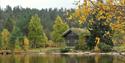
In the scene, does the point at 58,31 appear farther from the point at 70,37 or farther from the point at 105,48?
the point at 105,48

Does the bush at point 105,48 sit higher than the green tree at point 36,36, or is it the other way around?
the green tree at point 36,36

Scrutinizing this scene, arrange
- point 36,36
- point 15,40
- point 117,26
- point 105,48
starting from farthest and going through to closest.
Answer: point 36,36, point 15,40, point 105,48, point 117,26

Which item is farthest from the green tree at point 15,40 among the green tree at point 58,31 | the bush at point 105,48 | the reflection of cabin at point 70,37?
the bush at point 105,48

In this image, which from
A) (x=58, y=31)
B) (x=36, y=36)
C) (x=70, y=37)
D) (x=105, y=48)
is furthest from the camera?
(x=70, y=37)

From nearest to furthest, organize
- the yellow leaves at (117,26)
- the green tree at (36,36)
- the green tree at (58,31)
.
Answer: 1. the yellow leaves at (117,26)
2. the green tree at (36,36)
3. the green tree at (58,31)

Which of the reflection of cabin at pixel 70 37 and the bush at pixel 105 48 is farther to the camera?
the reflection of cabin at pixel 70 37

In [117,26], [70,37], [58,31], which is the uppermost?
[58,31]

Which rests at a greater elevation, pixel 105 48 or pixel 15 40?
pixel 15 40

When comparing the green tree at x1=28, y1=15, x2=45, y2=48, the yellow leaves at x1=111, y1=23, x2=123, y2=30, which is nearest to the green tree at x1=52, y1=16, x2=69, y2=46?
the green tree at x1=28, y1=15, x2=45, y2=48

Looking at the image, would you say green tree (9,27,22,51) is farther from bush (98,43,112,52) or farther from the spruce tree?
bush (98,43,112,52)

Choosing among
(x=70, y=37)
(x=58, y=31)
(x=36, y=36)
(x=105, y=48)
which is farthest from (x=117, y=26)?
(x=70, y=37)

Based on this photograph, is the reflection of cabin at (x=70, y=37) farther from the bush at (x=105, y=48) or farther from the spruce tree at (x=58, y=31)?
the bush at (x=105, y=48)

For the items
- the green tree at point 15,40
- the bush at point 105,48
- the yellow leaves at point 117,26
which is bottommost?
the bush at point 105,48

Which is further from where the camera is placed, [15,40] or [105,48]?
[15,40]
